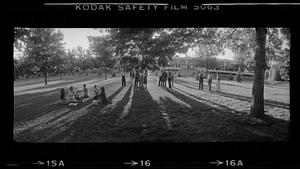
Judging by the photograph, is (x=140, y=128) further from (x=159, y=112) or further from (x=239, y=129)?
(x=239, y=129)

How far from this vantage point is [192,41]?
136 inches

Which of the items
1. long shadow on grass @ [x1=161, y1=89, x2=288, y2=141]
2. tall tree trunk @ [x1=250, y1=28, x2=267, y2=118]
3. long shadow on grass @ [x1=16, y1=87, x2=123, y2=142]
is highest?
tall tree trunk @ [x1=250, y1=28, x2=267, y2=118]

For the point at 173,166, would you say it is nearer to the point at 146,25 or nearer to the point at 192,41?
the point at 146,25

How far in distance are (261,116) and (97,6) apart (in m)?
3.91

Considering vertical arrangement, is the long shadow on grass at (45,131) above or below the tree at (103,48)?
below

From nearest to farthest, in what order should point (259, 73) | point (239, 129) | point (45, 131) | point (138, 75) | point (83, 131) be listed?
point (45, 131) < point (83, 131) < point (239, 129) < point (259, 73) < point (138, 75)

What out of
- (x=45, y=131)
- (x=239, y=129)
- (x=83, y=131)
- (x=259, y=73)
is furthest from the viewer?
(x=259, y=73)

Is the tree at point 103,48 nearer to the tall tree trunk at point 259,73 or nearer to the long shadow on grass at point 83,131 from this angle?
the long shadow on grass at point 83,131

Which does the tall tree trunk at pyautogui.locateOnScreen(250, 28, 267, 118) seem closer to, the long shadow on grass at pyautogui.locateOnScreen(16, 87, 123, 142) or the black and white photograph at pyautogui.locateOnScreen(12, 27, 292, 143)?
the black and white photograph at pyautogui.locateOnScreen(12, 27, 292, 143)

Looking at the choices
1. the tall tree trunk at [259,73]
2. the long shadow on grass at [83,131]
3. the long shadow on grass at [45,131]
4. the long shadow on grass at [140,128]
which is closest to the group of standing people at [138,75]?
the long shadow on grass at [140,128]

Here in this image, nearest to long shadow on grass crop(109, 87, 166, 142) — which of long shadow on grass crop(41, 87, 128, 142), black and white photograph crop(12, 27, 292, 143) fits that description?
black and white photograph crop(12, 27, 292, 143)

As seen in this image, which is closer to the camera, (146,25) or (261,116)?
(146,25)


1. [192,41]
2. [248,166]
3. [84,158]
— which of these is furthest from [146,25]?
[248,166]

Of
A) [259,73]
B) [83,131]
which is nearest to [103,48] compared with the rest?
[83,131]
